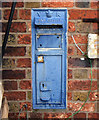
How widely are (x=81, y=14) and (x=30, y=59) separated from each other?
19.3 inches

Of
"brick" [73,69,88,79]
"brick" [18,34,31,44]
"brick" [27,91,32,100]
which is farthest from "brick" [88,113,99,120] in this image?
"brick" [18,34,31,44]

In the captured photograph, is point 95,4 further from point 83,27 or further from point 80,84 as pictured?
point 80,84

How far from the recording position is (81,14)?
1.04m

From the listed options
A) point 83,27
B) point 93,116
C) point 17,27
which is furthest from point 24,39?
point 93,116

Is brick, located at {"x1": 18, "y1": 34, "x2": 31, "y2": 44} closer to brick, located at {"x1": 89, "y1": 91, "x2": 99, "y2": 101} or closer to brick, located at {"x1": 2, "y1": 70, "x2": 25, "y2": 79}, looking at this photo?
brick, located at {"x1": 2, "y1": 70, "x2": 25, "y2": 79}

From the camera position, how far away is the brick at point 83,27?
3.42ft

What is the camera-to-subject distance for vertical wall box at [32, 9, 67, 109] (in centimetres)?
102

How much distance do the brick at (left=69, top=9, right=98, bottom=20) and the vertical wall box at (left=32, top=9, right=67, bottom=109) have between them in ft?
0.17

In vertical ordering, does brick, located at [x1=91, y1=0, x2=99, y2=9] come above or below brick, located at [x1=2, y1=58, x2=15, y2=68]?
above

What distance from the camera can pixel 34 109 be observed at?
111cm

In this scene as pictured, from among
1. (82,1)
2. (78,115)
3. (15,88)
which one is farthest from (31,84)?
(82,1)

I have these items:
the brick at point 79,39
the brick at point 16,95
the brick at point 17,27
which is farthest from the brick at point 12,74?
the brick at point 79,39

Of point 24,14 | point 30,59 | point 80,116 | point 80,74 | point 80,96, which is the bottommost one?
point 80,116

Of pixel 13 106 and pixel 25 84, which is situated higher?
pixel 25 84
